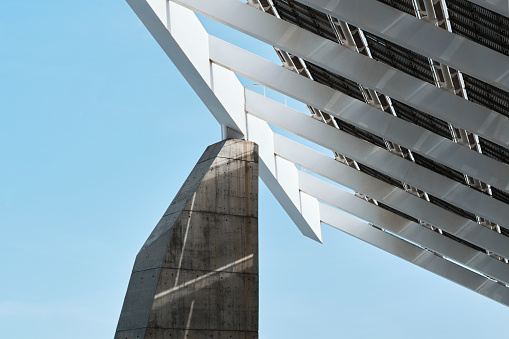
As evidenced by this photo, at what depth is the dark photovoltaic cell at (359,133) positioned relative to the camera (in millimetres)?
18812

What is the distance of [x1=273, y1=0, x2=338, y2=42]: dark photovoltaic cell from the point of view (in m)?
14.6

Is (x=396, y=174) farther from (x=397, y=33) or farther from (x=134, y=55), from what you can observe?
(x=134, y=55)

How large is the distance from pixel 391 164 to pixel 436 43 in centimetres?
600

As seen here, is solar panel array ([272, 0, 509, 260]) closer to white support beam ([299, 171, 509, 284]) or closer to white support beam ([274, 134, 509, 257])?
white support beam ([274, 134, 509, 257])

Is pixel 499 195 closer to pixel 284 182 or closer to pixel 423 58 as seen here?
pixel 284 182

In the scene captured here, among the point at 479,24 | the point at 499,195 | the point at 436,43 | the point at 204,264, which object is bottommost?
the point at 204,264

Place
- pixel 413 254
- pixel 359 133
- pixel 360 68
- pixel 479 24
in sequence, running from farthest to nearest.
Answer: pixel 413 254 < pixel 359 133 < pixel 360 68 < pixel 479 24

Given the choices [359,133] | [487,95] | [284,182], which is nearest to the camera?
[487,95]

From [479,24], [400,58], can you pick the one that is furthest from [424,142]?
[479,24]

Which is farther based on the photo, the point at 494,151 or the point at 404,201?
the point at 404,201

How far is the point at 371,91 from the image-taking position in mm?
16875

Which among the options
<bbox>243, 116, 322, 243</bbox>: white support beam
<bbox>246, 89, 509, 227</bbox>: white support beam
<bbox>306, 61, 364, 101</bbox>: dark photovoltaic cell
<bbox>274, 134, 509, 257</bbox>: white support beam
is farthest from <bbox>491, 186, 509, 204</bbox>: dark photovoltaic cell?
<bbox>243, 116, 322, 243</bbox>: white support beam

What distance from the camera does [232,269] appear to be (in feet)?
48.9

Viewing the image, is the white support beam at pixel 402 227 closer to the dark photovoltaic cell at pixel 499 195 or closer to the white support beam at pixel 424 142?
the dark photovoltaic cell at pixel 499 195
